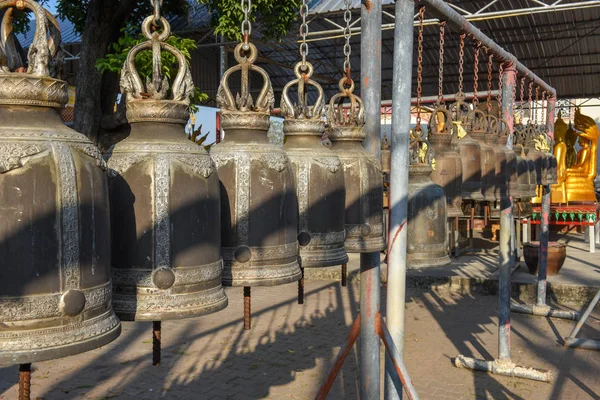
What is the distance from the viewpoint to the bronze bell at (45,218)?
57.7 inches

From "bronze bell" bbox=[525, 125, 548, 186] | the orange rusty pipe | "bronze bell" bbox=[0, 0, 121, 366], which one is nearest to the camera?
"bronze bell" bbox=[0, 0, 121, 366]

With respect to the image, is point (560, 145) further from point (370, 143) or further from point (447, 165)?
point (370, 143)

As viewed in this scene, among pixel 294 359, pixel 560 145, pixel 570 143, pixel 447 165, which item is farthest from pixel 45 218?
pixel 570 143

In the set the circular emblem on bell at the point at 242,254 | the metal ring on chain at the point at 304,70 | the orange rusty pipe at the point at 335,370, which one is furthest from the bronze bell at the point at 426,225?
the circular emblem on bell at the point at 242,254

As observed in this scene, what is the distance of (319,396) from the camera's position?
353 centimetres

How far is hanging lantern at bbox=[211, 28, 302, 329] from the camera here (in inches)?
87.8

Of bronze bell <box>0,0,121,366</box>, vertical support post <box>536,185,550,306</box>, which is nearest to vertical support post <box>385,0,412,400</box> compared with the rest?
bronze bell <box>0,0,121,366</box>

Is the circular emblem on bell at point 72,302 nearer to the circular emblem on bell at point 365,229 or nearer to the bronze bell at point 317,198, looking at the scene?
the bronze bell at point 317,198

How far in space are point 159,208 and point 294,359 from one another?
578cm

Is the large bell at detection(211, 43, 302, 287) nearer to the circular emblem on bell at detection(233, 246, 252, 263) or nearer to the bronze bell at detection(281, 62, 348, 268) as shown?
the circular emblem on bell at detection(233, 246, 252, 263)

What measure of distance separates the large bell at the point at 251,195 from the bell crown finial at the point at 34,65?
721mm

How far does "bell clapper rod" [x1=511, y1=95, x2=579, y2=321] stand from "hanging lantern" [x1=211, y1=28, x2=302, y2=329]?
6690mm

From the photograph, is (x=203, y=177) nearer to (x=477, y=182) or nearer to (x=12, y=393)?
(x=477, y=182)

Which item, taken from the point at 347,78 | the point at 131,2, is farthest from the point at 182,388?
the point at 131,2
